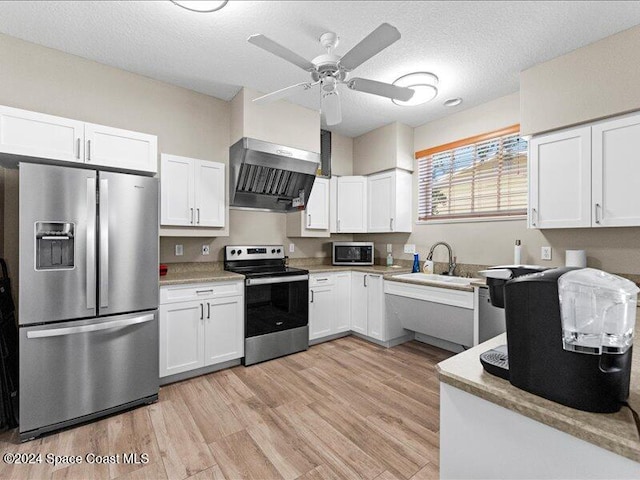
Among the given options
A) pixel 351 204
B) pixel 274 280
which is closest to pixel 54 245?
pixel 274 280

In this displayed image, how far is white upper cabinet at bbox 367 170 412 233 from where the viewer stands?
12.6 ft

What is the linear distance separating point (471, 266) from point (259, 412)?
256 cm

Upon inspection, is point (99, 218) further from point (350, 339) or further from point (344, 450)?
point (350, 339)

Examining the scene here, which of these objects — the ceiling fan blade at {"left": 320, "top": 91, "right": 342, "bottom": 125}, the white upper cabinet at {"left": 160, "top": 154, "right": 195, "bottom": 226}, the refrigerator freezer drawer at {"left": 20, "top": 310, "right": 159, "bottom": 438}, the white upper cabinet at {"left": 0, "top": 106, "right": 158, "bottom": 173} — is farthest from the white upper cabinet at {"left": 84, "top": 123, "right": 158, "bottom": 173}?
the ceiling fan blade at {"left": 320, "top": 91, "right": 342, "bottom": 125}

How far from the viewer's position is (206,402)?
7.68 ft

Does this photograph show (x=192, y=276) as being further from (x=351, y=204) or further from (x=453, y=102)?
(x=453, y=102)

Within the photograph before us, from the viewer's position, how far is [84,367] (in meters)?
2.04

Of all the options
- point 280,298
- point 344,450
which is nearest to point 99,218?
point 280,298

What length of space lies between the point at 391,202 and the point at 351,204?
22.3 inches

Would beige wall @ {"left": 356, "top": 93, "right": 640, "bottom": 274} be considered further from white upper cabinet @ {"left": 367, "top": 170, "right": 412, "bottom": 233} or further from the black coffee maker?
the black coffee maker

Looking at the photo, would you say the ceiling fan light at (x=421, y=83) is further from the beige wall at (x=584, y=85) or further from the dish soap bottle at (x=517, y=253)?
the dish soap bottle at (x=517, y=253)

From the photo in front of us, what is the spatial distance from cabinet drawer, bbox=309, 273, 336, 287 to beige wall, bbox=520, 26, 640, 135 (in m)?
2.35

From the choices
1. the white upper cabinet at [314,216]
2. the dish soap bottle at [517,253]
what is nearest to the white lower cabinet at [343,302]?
the white upper cabinet at [314,216]

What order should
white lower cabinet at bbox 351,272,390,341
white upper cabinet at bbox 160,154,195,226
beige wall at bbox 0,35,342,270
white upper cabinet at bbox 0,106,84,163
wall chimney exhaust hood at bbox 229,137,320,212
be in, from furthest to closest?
1. white lower cabinet at bbox 351,272,390,341
2. wall chimney exhaust hood at bbox 229,137,320,212
3. white upper cabinet at bbox 160,154,195,226
4. beige wall at bbox 0,35,342,270
5. white upper cabinet at bbox 0,106,84,163
